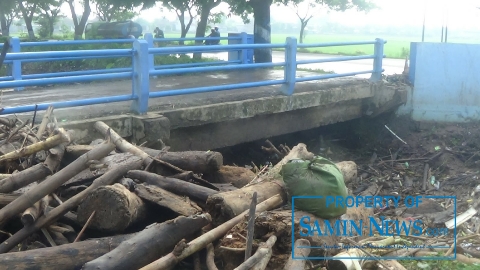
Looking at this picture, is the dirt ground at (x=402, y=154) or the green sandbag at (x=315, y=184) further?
the dirt ground at (x=402, y=154)

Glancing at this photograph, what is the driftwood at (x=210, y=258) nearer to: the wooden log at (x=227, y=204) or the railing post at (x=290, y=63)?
the wooden log at (x=227, y=204)

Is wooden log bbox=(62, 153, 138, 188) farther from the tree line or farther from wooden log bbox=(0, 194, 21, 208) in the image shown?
the tree line

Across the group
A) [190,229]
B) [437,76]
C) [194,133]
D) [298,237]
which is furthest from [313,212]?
[437,76]

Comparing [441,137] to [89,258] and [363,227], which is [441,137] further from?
[89,258]

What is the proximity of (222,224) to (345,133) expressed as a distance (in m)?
7.63

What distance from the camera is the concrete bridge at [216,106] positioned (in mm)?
6664

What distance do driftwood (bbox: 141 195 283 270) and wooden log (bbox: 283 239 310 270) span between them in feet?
1.42

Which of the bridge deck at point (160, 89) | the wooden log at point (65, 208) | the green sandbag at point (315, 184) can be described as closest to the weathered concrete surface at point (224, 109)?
the bridge deck at point (160, 89)

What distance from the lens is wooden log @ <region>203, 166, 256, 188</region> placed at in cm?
521

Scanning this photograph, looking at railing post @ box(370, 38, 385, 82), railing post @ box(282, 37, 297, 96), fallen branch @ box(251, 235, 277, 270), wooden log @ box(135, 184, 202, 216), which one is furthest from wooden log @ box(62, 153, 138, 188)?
railing post @ box(370, 38, 385, 82)

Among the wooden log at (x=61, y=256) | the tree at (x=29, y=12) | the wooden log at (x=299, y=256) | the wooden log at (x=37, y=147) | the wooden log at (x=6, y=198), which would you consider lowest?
the wooden log at (x=299, y=256)

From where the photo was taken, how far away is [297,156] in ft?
19.4

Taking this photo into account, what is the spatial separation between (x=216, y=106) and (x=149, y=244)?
4120 millimetres

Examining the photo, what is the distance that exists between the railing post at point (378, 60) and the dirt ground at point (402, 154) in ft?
2.89
